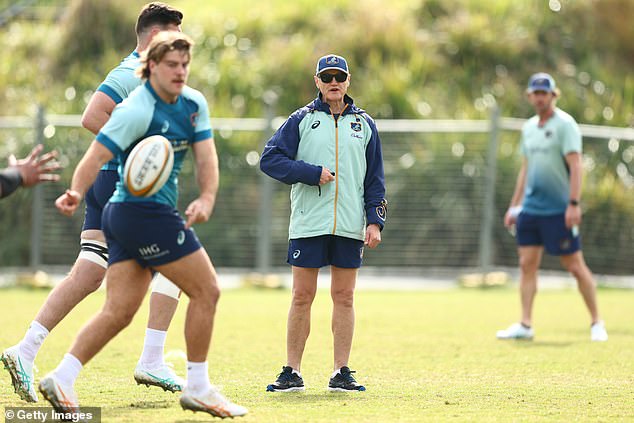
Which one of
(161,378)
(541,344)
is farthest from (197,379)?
(541,344)

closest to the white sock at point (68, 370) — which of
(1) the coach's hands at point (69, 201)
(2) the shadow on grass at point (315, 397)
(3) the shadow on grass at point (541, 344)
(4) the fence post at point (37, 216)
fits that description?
(1) the coach's hands at point (69, 201)

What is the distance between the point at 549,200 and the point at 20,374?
19.3 ft

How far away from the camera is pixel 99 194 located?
7.52 m

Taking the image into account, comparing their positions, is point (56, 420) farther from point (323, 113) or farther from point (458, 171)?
point (458, 171)

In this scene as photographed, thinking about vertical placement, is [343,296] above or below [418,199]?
below

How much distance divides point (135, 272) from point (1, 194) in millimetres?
800

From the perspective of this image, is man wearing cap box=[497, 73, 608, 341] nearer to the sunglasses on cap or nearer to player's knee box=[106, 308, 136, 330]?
the sunglasses on cap

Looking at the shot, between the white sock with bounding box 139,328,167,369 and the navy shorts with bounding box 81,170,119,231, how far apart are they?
75 centimetres

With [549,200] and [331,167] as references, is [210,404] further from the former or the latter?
[549,200]

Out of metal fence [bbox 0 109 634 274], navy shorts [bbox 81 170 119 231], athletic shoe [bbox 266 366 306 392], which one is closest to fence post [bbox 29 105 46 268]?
metal fence [bbox 0 109 634 274]

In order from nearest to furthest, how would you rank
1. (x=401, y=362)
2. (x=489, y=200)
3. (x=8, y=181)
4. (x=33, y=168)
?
(x=8, y=181) < (x=33, y=168) < (x=401, y=362) < (x=489, y=200)

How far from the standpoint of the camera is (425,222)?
678 inches

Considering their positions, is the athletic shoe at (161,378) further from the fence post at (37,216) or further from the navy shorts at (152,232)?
the fence post at (37,216)

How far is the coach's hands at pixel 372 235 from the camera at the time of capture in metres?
7.80
